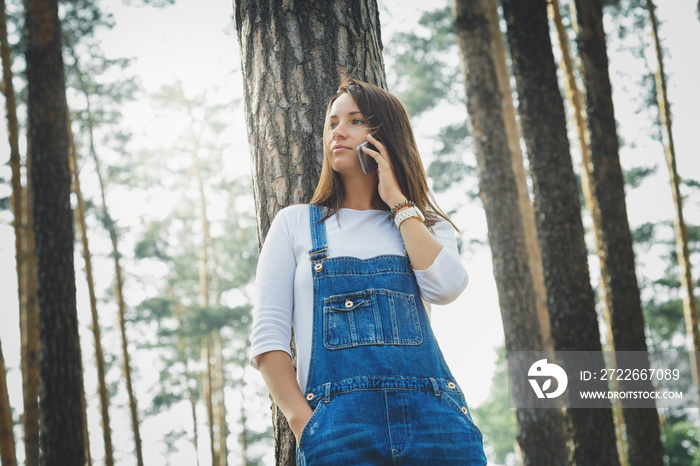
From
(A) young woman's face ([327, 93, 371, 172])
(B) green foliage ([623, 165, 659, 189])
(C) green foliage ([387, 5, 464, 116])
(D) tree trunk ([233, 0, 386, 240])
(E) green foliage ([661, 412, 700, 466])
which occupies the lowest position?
(E) green foliage ([661, 412, 700, 466])

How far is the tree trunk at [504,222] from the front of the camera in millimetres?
6738

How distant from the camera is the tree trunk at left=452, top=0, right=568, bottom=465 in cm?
674

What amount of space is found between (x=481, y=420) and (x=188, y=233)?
22970mm

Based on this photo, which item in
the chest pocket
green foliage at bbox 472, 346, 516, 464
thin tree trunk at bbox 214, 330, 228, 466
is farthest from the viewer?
green foliage at bbox 472, 346, 516, 464

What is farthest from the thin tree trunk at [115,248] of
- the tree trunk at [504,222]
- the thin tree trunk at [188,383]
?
the tree trunk at [504,222]

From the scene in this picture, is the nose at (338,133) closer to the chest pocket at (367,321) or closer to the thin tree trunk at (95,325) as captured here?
the chest pocket at (367,321)

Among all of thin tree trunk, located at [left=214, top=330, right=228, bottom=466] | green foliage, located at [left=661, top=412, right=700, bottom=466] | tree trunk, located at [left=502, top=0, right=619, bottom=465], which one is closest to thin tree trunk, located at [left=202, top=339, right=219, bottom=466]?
thin tree trunk, located at [left=214, top=330, right=228, bottom=466]

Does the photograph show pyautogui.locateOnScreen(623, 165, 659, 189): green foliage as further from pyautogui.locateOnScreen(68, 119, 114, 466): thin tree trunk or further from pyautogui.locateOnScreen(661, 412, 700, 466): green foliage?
pyautogui.locateOnScreen(68, 119, 114, 466): thin tree trunk

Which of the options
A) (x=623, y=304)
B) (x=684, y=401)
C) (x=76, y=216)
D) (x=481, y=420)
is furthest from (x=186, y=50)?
(x=481, y=420)

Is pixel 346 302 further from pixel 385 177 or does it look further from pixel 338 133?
pixel 338 133

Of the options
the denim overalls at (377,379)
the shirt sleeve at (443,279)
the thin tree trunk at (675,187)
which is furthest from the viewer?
the thin tree trunk at (675,187)

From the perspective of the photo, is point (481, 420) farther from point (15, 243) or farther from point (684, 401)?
point (15, 243)

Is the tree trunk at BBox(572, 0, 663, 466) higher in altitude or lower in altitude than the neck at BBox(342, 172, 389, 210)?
higher

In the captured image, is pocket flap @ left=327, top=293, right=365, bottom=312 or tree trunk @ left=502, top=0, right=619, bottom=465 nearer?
pocket flap @ left=327, top=293, right=365, bottom=312
